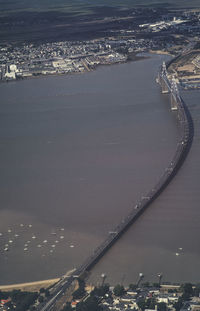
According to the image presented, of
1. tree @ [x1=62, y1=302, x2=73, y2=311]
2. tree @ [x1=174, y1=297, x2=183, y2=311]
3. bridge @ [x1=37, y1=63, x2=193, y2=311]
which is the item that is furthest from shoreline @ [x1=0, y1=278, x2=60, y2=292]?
tree @ [x1=174, y1=297, x2=183, y2=311]

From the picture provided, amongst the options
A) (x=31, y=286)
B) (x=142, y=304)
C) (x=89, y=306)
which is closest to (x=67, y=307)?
(x=89, y=306)

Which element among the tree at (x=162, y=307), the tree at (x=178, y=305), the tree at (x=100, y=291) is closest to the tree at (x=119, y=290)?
the tree at (x=100, y=291)

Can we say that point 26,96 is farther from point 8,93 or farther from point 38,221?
point 38,221

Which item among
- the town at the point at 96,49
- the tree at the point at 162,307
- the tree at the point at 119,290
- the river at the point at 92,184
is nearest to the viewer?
the tree at the point at 162,307

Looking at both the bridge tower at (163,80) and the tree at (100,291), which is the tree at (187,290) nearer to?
the tree at (100,291)

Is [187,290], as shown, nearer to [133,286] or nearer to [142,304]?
[142,304]

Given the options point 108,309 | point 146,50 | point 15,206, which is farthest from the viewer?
point 146,50

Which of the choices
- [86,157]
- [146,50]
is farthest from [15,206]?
[146,50]
